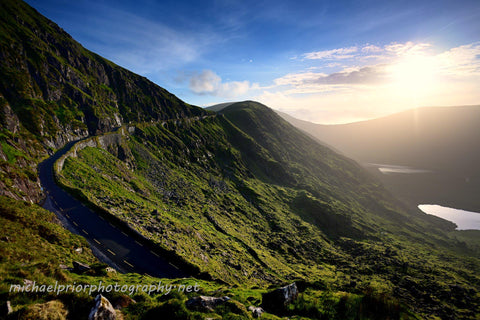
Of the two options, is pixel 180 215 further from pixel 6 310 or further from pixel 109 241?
pixel 6 310

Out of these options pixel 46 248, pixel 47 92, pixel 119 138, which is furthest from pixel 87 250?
Answer: pixel 47 92

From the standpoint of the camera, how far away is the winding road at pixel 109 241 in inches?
1222

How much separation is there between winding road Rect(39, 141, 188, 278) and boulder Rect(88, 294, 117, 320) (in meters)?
20.0

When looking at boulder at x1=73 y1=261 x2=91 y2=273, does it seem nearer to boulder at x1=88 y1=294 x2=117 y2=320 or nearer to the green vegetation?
the green vegetation

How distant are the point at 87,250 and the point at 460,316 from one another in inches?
3954

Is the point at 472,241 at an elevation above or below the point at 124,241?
below

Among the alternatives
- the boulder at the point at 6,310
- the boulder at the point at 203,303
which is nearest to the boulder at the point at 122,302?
the boulder at the point at 203,303

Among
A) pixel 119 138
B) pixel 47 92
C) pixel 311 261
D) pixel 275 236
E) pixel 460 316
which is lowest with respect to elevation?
pixel 460 316

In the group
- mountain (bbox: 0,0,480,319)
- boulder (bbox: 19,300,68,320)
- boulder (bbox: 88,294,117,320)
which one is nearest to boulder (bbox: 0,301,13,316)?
mountain (bbox: 0,0,480,319)

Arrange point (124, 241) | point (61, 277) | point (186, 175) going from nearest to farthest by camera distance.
Result: 1. point (61, 277)
2. point (124, 241)
3. point (186, 175)

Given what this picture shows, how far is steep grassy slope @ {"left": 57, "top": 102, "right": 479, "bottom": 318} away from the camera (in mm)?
52625

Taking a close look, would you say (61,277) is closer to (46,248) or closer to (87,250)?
(46,248)

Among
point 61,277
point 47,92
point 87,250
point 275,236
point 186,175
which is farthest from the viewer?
point 186,175

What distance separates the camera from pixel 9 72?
77.1 m
